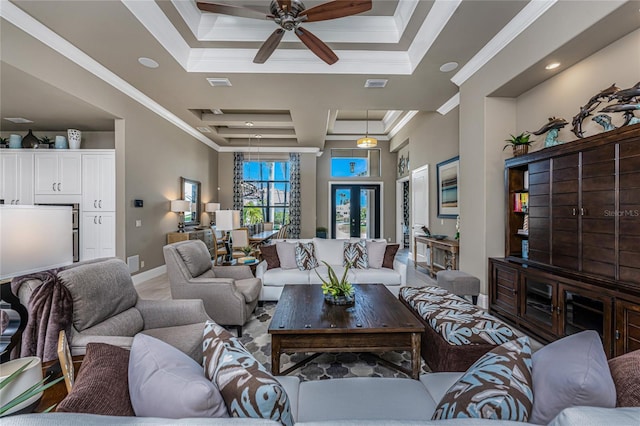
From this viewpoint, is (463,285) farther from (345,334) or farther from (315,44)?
(315,44)

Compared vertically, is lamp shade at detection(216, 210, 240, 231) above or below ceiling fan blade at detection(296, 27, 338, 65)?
below

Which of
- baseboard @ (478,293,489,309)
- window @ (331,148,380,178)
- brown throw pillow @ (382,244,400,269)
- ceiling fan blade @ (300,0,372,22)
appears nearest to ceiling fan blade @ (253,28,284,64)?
ceiling fan blade @ (300,0,372,22)

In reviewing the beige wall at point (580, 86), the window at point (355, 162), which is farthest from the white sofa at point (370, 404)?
the window at point (355, 162)

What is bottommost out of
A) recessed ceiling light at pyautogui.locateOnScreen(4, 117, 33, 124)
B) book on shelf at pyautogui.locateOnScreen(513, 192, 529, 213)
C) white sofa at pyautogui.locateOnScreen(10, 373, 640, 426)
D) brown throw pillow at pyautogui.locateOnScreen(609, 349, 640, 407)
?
white sofa at pyautogui.locateOnScreen(10, 373, 640, 426)

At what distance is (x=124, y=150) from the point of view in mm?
4504

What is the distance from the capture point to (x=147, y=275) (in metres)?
5.19

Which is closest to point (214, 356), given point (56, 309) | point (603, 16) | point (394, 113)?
point (56, 309)

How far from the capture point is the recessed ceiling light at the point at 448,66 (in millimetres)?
3705

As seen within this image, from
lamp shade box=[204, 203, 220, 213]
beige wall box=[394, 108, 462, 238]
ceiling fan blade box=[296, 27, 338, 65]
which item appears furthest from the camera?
lamp shade box=[204, 203, 220, 213]

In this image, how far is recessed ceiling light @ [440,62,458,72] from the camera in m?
3.71

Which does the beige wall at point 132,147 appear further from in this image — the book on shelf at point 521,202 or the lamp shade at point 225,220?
the book on shelf at point 521,202

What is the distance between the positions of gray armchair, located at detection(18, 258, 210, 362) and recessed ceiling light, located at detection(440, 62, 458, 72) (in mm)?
3987

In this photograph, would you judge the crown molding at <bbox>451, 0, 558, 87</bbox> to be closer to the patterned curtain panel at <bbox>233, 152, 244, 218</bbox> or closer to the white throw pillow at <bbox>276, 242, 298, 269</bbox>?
the white throw pillow at <bbox>276, 242, 298, 269</bbox>

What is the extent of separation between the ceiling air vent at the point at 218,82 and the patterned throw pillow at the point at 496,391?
14.4 ft
